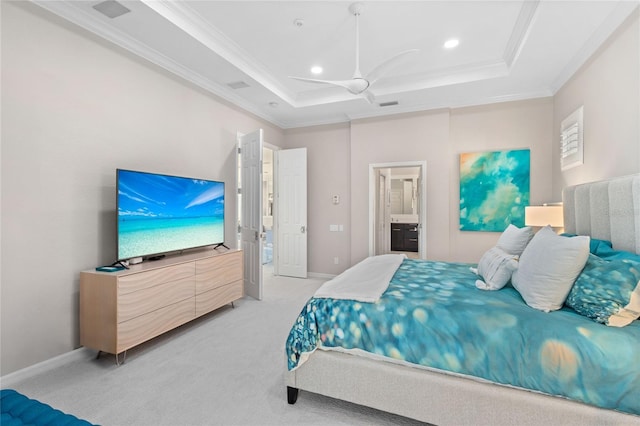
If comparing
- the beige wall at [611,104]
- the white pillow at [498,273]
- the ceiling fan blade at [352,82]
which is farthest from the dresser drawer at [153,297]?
the beige wall at [611,104]

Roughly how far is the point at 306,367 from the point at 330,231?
365 cm

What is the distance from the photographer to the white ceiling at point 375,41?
260cm

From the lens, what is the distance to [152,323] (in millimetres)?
2619

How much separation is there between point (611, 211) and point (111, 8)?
13.9 feet

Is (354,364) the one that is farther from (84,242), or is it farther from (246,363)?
(84,242)

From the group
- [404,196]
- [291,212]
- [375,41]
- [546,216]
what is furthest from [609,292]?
[404,196]

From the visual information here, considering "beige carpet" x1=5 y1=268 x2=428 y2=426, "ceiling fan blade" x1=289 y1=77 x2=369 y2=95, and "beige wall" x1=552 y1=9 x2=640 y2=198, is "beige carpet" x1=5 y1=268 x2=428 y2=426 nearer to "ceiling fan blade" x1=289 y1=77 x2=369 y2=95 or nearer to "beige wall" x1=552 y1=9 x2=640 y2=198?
"ceiling fan blade" x1=289 y1=77 x2=369 y2=95

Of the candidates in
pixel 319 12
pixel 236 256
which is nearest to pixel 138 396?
pixel 236 256

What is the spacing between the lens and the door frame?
4703 mm

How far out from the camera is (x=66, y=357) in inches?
96.3

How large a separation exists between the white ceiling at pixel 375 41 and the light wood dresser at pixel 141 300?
7.21ft

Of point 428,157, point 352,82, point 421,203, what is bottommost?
point 421,203

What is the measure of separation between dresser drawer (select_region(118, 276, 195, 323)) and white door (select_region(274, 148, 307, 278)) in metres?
2.64

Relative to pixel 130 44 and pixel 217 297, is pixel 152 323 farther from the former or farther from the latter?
pixel 130 44
